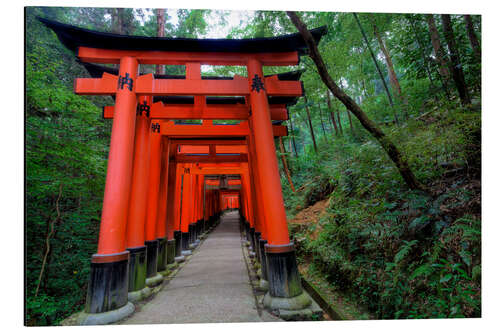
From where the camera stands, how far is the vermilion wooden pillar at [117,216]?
10.7 feet

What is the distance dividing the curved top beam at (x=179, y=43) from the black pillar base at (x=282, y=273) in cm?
353

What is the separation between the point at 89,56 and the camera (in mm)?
4059

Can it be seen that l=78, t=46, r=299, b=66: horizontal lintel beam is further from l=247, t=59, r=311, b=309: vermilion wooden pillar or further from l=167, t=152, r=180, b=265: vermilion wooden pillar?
l=167, t=152, r=180, b=265: vermilion wooden pillar

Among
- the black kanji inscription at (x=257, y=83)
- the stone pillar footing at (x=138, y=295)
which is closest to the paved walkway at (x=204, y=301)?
the stone pillar footing at (x=138, y=295)

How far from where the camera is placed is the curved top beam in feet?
12.7

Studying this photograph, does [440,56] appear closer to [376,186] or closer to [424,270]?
[376,186]

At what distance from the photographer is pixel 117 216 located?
11.6ft

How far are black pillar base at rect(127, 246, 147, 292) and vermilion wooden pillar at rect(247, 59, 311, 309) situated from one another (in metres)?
2.42

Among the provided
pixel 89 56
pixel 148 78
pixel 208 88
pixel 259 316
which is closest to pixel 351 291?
pixel 259 316

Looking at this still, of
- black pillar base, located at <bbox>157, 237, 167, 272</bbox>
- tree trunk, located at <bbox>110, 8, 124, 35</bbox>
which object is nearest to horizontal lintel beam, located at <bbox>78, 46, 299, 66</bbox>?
black pillar base, located at <bbox>157, 237, 167, 272</bbox>

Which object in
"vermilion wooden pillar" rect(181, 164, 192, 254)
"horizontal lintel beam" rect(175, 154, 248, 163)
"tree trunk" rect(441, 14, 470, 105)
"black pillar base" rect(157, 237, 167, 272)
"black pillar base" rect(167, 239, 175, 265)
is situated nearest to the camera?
"tree trunk" rect(441, 14, 470, 105)

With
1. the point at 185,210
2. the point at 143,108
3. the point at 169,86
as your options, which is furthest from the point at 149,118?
the point at 185,210

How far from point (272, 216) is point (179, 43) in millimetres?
3449

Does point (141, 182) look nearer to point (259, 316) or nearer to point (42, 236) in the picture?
point (259, 316)
